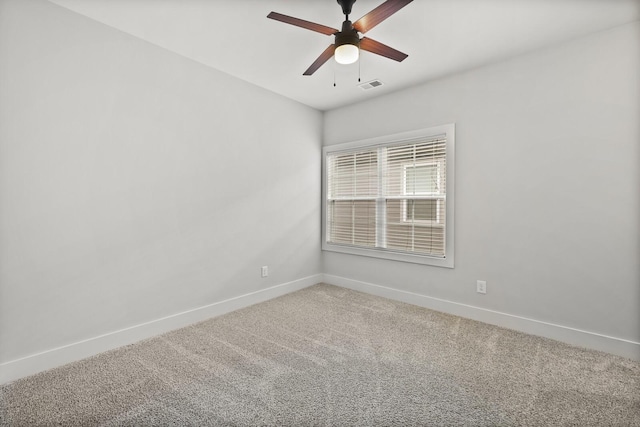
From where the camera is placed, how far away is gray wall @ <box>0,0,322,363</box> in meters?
1.96

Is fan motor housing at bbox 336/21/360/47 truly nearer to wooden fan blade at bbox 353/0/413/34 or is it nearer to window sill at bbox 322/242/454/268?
wooden fan blade at bbox 353/0/413/34

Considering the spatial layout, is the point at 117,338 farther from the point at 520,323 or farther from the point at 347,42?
the point at 520,323

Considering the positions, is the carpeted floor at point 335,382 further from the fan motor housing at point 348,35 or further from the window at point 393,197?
the fan motor housing at point 348,35

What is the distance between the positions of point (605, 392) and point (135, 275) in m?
3.44

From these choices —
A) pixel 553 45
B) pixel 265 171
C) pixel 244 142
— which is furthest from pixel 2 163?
pixel 553 45

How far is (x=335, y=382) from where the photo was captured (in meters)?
1.92

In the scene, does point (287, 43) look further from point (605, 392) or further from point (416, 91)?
point (605, 392)

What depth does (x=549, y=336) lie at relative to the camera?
2572 millimetres

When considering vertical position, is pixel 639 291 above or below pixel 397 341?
above

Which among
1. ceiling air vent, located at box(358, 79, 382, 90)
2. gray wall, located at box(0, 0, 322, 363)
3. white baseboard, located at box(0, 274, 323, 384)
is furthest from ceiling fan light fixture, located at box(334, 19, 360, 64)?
white baseboard, located at box(0, 274, 323, 384)

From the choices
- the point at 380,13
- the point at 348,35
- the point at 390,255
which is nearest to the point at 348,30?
the point at 348,35

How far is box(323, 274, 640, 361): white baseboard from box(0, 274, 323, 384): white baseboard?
1470mm

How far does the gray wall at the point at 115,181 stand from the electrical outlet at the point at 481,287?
7.53 feet

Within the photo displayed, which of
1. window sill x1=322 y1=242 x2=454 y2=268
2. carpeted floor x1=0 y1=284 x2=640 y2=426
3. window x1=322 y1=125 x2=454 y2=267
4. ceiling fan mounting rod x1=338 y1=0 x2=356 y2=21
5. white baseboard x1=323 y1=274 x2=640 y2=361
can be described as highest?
ceiling fan mounting rod x1=338 y1=0 x2=356 y2=21
